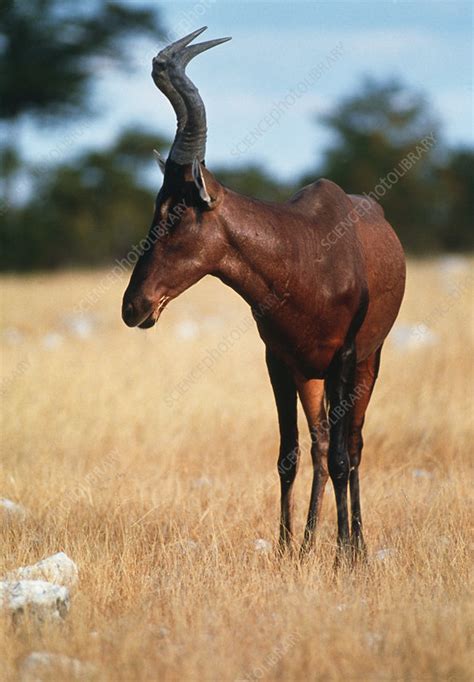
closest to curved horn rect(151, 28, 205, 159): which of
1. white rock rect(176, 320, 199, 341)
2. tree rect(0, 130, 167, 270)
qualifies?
white rock rect(176, 320, 199, 341)

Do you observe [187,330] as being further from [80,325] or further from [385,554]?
[385,554]

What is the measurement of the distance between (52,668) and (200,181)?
7.55 ft

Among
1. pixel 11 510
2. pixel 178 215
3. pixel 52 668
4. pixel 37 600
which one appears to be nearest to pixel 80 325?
pixel 11 510

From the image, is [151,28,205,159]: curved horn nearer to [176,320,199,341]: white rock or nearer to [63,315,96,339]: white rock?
[176,320,199,341]: white rock

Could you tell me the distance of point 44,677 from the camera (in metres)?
3.91

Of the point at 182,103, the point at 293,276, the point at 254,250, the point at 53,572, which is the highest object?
the point at 182,103

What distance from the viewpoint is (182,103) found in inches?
193

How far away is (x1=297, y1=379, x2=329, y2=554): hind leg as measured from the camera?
19.4 feet

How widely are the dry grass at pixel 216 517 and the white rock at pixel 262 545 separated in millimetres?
57

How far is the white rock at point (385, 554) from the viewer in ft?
18.6

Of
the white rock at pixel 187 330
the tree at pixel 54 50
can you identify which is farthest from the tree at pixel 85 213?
the white rock at pixel 187 330

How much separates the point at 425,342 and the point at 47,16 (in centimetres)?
1908

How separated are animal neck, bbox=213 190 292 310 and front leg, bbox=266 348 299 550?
2.28ft

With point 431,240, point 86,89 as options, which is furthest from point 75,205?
point 431,240
